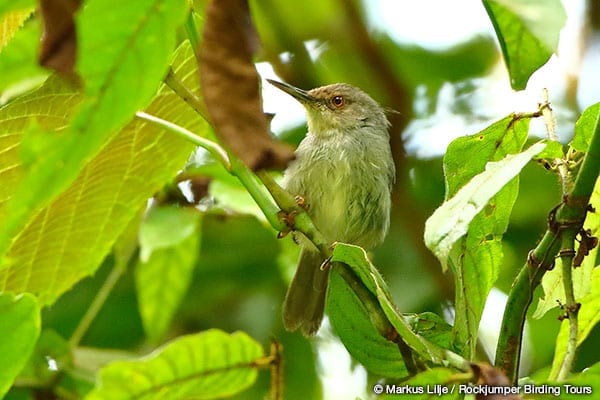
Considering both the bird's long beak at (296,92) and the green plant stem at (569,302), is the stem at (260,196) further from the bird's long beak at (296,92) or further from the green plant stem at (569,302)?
the bird's long beak at (296,92)

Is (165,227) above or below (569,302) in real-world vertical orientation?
above

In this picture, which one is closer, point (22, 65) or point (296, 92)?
point (22, 65)

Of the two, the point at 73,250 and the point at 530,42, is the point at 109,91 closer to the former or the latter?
the point at 530,42

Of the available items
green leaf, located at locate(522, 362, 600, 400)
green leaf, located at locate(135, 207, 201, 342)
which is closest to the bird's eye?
green leaf, located at locate(135, 207, 201, 342)

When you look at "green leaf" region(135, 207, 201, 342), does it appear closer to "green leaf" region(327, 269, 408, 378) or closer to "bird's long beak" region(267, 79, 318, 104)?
"bird's long beak" region(267, 79, 318, 104)

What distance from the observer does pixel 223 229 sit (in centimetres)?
490

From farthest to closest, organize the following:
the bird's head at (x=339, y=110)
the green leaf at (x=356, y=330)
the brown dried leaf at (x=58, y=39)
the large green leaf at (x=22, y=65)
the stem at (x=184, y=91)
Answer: the bird's head at (x=339, y=110) < the large green leaf at (x=22, y=65) < the green leaf at (x=356, y=330) < the stem at (x=184, y=91) < the brown dried leaf at (x=58, y=39)

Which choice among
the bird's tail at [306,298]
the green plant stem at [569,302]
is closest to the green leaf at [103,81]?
the green plant stem at [569,302]

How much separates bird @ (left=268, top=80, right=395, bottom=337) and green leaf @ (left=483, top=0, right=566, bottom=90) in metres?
3.21

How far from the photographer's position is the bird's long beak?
196 inches

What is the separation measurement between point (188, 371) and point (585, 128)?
97cm

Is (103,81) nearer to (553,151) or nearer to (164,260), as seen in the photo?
(553,151)

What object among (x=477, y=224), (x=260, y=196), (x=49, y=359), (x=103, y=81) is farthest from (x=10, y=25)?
(x=49, y=359)

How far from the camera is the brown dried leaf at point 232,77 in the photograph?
131 cm
